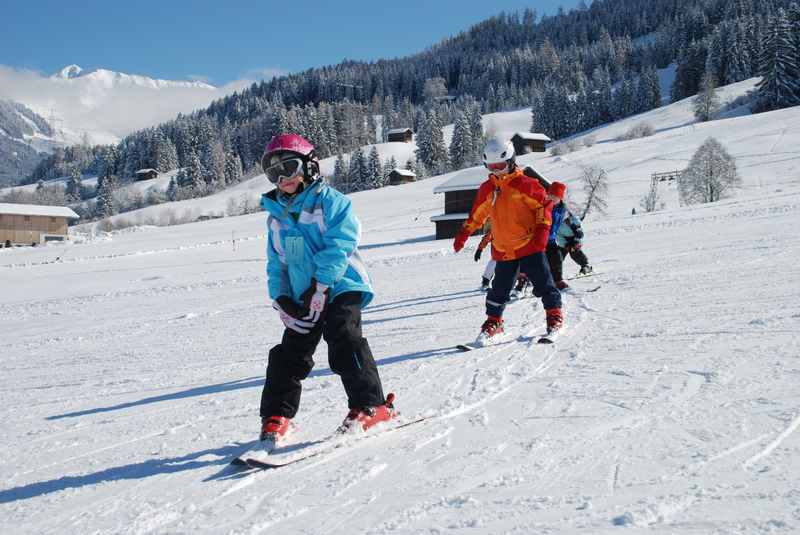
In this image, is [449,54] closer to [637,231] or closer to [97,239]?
[97,239]

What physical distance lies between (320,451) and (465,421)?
2.81 feet

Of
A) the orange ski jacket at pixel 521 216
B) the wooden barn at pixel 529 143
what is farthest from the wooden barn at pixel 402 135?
the orange ski jacket at pixel 521 216

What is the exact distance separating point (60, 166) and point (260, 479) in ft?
676

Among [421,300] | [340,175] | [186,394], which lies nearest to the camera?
[186,394]

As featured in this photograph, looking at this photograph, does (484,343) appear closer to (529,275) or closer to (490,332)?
(490,332)

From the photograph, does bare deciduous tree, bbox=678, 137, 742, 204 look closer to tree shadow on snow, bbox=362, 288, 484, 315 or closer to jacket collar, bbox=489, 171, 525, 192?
Result: tree shadow on snow, bbox=362, 288, 484, 315

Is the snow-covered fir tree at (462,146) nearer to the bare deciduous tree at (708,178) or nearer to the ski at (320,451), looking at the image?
the bare deciduous tree at (708,178)

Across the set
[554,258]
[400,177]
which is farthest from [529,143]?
[554,258]

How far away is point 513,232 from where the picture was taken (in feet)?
18.5

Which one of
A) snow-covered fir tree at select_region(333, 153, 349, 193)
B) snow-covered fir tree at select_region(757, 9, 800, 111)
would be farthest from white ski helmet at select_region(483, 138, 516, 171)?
snow-covered fir tree at select_region(333, 153, 349, 193)

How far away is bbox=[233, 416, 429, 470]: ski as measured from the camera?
2855mm

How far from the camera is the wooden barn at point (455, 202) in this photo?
35.2 m

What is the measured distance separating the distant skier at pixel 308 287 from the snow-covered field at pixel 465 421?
0.26m

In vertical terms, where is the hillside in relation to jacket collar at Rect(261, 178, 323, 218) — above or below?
above
